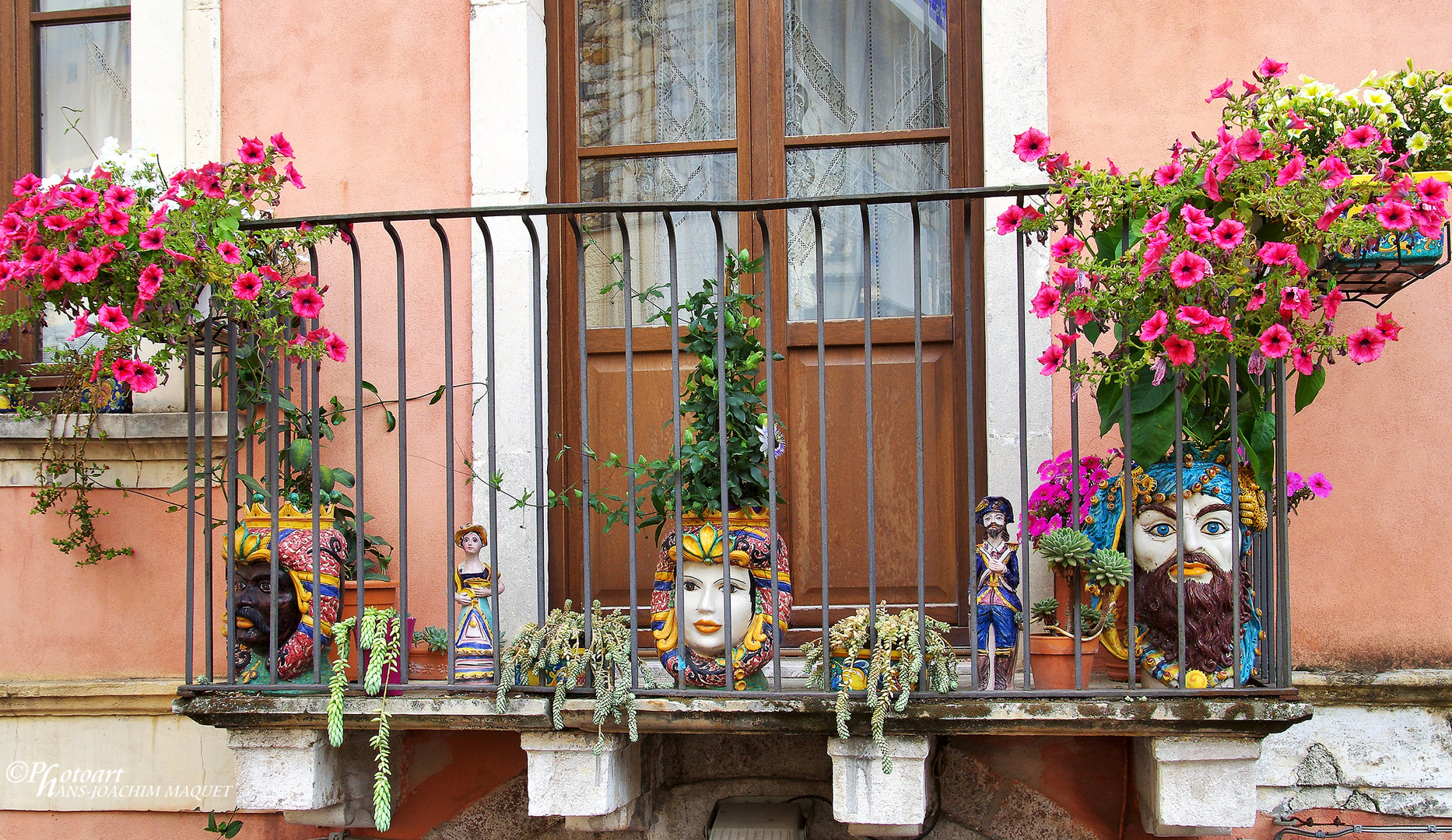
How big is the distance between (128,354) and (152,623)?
90cm

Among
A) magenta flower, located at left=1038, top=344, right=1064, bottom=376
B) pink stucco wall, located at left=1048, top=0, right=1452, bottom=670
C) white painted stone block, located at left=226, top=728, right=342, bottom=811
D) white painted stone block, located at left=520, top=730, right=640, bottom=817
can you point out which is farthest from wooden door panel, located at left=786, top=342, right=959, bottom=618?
white painted stone block, located at left=226, top=728, right=342, bottom=811

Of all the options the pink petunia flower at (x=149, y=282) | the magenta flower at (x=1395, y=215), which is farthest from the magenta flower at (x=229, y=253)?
the magenta flower at (x=1395, y=215)

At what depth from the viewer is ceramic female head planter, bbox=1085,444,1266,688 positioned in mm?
2703

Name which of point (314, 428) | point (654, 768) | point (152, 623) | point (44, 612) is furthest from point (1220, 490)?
point (44, 612)

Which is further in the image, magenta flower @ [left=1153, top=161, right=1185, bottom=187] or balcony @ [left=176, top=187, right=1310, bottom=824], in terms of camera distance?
balcony @ [left=176, top=187, right=1310, bottom=824]

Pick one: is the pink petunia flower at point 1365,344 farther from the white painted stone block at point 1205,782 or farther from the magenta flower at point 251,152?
the magenta flower at point 251,152

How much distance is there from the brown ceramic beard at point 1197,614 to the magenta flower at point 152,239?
2485mm

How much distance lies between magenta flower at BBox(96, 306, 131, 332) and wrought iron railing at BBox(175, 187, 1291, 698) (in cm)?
22

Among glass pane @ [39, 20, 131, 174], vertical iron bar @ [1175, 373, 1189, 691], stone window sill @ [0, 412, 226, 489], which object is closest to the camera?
vertical iron bar @ [1175, 373, 1189, 691]

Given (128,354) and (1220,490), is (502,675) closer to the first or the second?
(128,354)

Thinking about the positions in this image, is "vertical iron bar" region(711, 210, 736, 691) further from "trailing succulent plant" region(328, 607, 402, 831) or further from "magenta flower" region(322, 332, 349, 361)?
"magenta flower" region(322, 332, 349, 361)

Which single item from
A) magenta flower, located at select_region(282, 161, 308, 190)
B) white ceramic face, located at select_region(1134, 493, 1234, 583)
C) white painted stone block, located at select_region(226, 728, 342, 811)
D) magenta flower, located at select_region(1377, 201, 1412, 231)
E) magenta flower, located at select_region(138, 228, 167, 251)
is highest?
magenta flower, located at select_region(282, 161, 308, 190)

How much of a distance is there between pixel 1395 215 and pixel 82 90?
3.85 m

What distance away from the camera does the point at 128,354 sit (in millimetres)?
3098
